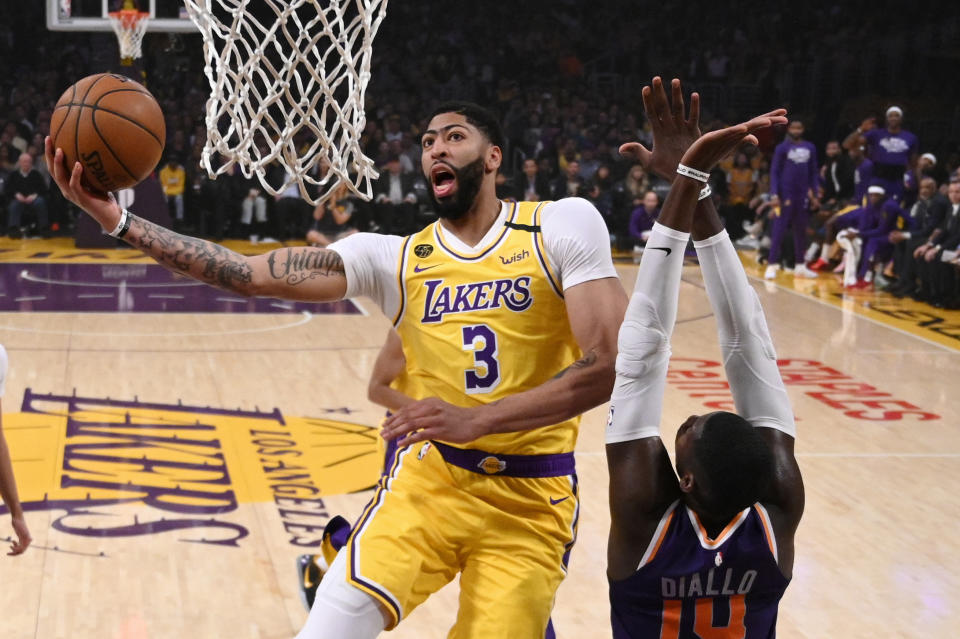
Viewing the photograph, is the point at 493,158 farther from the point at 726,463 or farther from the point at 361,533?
the point at 726,463

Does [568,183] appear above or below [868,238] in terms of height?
above

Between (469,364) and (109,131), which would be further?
(469,364)

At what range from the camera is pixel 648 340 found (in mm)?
2609

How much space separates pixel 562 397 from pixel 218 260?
3.32 feet

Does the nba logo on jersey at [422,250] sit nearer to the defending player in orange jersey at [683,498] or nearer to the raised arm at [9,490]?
the defending player in orange jersey at [683,498]

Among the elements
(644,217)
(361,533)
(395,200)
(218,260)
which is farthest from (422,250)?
(395,200)

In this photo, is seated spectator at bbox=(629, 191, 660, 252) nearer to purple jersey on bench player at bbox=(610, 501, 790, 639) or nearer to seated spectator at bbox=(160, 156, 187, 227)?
seated spectator at bbox=(160, 156, 187, 227)

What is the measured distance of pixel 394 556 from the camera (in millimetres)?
3281

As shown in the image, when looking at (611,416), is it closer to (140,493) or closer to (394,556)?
(394,556)

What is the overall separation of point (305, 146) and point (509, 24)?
788 cm

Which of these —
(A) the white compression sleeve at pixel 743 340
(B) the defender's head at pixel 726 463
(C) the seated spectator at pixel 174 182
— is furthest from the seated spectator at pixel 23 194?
A: (B) the defender's head at pixel 726 463

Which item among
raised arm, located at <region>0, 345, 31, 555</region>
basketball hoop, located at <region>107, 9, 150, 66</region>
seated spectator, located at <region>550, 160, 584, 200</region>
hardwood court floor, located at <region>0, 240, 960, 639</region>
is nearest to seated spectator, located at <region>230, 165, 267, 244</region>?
seated spectator, located at <region>550, 160, 584, 200</region>

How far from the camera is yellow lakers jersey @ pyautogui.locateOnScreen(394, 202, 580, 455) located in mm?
3467

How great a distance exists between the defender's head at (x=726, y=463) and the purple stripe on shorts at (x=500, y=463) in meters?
1.01
